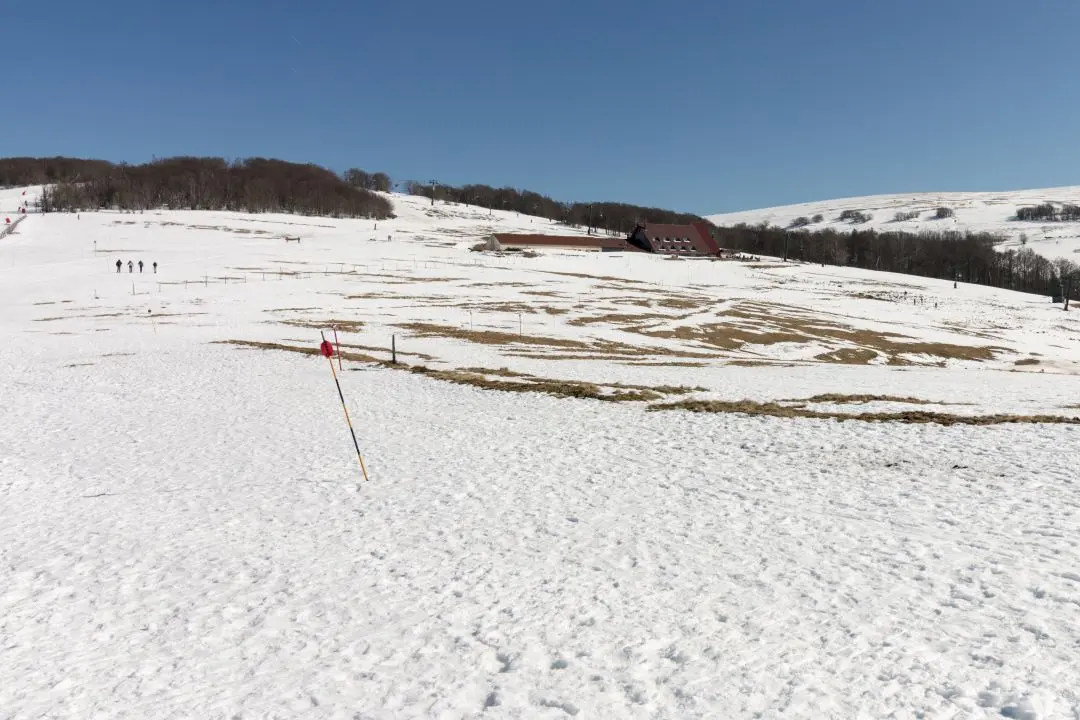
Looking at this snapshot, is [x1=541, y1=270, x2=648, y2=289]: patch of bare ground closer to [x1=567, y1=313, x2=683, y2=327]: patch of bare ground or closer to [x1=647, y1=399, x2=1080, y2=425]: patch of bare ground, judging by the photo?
[x1=567, y1=313, x2=683, y2=327]: patch of bare ground

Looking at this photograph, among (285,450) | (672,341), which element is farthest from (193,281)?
(285,450)

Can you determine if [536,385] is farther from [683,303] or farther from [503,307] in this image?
[683,303]

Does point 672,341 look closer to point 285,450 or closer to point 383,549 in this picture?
point 285,450

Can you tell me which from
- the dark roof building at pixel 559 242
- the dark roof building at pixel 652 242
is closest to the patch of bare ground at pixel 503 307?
the dark roof building at pixel 559 242

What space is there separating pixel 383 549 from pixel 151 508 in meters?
6.36

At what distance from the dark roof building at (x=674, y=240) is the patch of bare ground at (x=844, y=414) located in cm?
13924

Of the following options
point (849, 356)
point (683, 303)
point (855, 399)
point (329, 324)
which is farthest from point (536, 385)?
point (683, 303)

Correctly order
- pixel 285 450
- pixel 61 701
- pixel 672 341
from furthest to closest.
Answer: pixel 672 341 → pixel 285 450 → pixel 61 701

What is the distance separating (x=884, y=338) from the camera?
58656 millimetres

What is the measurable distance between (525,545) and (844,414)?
14940 mm

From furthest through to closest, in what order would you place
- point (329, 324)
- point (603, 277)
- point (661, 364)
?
1. point (603, 277)
2. point (329, 324)
3. point (661, 364)

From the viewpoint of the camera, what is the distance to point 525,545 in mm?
11414

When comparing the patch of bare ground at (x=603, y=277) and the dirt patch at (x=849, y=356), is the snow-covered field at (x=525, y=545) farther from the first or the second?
the patch of bare ground at (x=603, y=277)

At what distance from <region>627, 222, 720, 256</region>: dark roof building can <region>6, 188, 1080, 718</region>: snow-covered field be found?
130 metres
